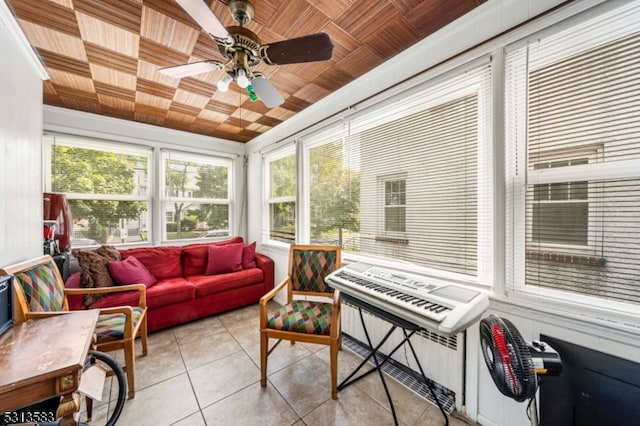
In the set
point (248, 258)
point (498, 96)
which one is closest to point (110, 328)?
A: point (248, 258)

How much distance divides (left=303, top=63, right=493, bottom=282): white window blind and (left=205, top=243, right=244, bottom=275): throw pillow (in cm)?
165

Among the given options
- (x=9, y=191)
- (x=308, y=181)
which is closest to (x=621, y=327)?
(x=308, y=181)

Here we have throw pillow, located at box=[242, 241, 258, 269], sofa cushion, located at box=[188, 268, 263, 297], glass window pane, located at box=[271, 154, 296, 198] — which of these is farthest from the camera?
throw pillow, located at box=[242, 241, 258, 269]

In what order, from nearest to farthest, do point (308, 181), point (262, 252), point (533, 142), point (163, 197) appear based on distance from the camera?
point (533, 142) < point (308, 181) < point (163, 197) < point (262, 252)

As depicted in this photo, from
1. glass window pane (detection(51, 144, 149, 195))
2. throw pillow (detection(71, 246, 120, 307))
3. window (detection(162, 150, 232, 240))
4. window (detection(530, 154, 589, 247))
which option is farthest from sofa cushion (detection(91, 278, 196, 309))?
window (detection(530, 154, 589, 247))

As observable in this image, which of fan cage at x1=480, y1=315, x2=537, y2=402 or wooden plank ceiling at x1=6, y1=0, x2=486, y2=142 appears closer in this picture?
fan cage at x1=480, y1=315, x2=537, y2=402

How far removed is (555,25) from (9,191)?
349 cm

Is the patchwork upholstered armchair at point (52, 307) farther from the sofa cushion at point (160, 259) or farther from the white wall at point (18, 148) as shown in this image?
the sofa cushion at point (160, 259)

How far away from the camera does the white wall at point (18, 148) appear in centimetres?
152

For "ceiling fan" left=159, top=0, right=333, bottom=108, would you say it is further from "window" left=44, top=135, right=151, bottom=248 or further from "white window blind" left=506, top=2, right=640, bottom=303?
"window" left=44, top=135, right=151, bottom=248

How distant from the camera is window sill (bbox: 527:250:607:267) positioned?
1151 millimetres

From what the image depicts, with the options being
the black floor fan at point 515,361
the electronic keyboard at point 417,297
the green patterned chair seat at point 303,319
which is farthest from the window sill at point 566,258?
the green patterned chair seat at point 303,319

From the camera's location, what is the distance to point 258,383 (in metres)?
1.82

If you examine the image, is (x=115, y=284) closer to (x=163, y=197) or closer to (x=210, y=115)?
(x=163, y=197)
